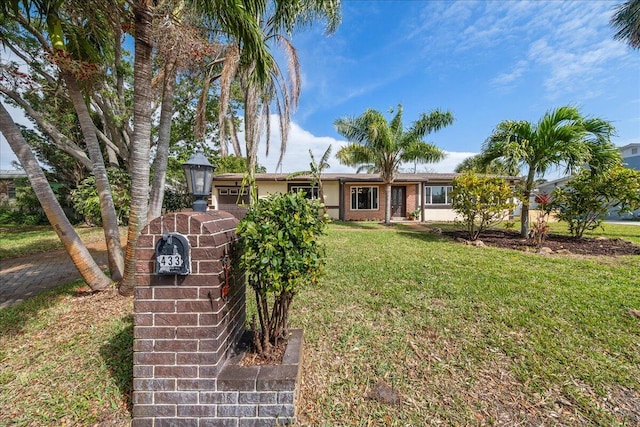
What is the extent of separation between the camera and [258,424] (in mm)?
1913

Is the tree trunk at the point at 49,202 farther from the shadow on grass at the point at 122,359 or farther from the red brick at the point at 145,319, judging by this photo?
the red brick at the point at 145,319

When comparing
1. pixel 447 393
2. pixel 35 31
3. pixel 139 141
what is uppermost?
pixel 35 31

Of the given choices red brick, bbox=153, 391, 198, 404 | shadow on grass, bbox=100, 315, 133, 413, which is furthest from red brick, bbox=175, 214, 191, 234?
shadow on grass, bbox=100, 315, 133, 413

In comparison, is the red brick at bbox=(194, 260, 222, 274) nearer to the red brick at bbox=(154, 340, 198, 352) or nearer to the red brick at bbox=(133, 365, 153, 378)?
the red brick at bbox=(154, 340, 198, 352)

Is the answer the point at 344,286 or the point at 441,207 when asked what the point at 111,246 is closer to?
the point at 344,286

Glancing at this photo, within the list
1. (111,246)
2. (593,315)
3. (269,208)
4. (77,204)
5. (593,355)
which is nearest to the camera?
(269,208)

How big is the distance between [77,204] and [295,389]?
15249mm

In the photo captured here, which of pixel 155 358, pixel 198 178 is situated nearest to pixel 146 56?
pixel 198 178

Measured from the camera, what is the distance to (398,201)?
17.9m

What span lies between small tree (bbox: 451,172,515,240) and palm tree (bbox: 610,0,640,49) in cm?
888

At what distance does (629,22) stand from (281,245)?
1676 centimetres

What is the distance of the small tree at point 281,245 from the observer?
1927mm

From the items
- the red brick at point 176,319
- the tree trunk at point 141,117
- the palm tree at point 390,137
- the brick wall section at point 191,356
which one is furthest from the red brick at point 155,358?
the palm tree at point 390,137

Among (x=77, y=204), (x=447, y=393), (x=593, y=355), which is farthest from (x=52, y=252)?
(x=593, y=355)
